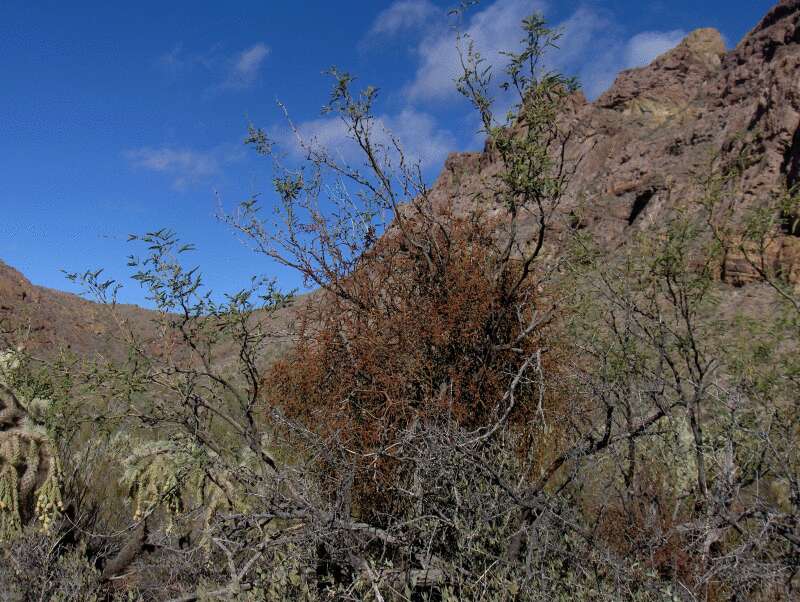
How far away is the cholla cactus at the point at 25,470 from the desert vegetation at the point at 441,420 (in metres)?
0.02

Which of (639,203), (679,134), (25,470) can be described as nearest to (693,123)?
(679,134)

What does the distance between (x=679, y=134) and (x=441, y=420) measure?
4300 centimetres

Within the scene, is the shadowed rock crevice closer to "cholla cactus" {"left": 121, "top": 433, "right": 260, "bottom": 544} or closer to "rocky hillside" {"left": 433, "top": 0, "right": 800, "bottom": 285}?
"rocky hillside" {"left": 433, "top": 0, "right": 800, "bottom": 285}

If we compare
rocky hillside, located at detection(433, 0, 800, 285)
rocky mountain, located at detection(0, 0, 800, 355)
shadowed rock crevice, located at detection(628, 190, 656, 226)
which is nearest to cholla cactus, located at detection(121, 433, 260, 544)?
rocky mountain, located at detection(0, 0, 800, 355)

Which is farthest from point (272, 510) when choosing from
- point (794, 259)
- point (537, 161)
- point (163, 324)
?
point (794, 259)

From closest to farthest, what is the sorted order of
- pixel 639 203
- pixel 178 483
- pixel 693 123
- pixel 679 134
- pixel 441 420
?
pixel 441 420 < pixel 178 483 < pixel 639 203 < pixel 679 134 < pixel 693 123

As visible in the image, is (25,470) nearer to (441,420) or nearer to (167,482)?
(167,482)

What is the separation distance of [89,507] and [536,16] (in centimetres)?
796

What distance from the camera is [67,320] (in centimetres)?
3416

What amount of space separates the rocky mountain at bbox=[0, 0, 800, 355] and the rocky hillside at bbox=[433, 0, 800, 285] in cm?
7

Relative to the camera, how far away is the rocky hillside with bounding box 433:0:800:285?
27250mm

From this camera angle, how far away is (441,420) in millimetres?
4957

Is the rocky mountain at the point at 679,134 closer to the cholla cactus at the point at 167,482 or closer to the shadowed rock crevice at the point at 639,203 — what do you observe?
the shadowed rock crevice at the point at 639,203

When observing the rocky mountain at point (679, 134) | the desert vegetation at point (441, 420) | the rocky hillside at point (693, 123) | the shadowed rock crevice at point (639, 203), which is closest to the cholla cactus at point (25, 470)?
the desert vegetation at point (441, 420)
